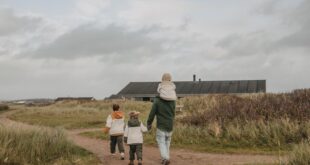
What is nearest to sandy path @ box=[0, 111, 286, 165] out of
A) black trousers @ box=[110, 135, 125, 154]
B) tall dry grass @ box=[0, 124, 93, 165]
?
black trousers @ box=[110, 135, 125, 154]

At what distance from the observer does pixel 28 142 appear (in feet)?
48.0

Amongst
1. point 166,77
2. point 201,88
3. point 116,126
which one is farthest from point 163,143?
point 201,88

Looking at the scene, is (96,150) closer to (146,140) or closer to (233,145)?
(146,140)

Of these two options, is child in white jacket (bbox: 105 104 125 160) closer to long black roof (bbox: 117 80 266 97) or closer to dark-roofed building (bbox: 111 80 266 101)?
dark-roofed building (bbox: 111 80 266 101)

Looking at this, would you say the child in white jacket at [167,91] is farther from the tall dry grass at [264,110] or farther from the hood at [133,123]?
the tall dry grass at [264,110]

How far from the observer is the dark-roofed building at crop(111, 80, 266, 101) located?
5950 centimetres

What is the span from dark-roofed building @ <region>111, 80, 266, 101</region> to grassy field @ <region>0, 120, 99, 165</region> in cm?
4355

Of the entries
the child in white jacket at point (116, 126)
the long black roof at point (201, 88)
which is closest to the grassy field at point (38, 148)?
the child in white jacket at point (116, 126)

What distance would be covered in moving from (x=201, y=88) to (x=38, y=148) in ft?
156

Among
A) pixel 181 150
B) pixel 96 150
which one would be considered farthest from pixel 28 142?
pixel 181 150

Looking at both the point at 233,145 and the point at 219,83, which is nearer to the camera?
the point at 233,145

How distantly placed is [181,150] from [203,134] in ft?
6.01

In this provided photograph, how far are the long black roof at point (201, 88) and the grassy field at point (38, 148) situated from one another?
145 ft

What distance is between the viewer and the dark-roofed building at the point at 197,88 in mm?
59500
